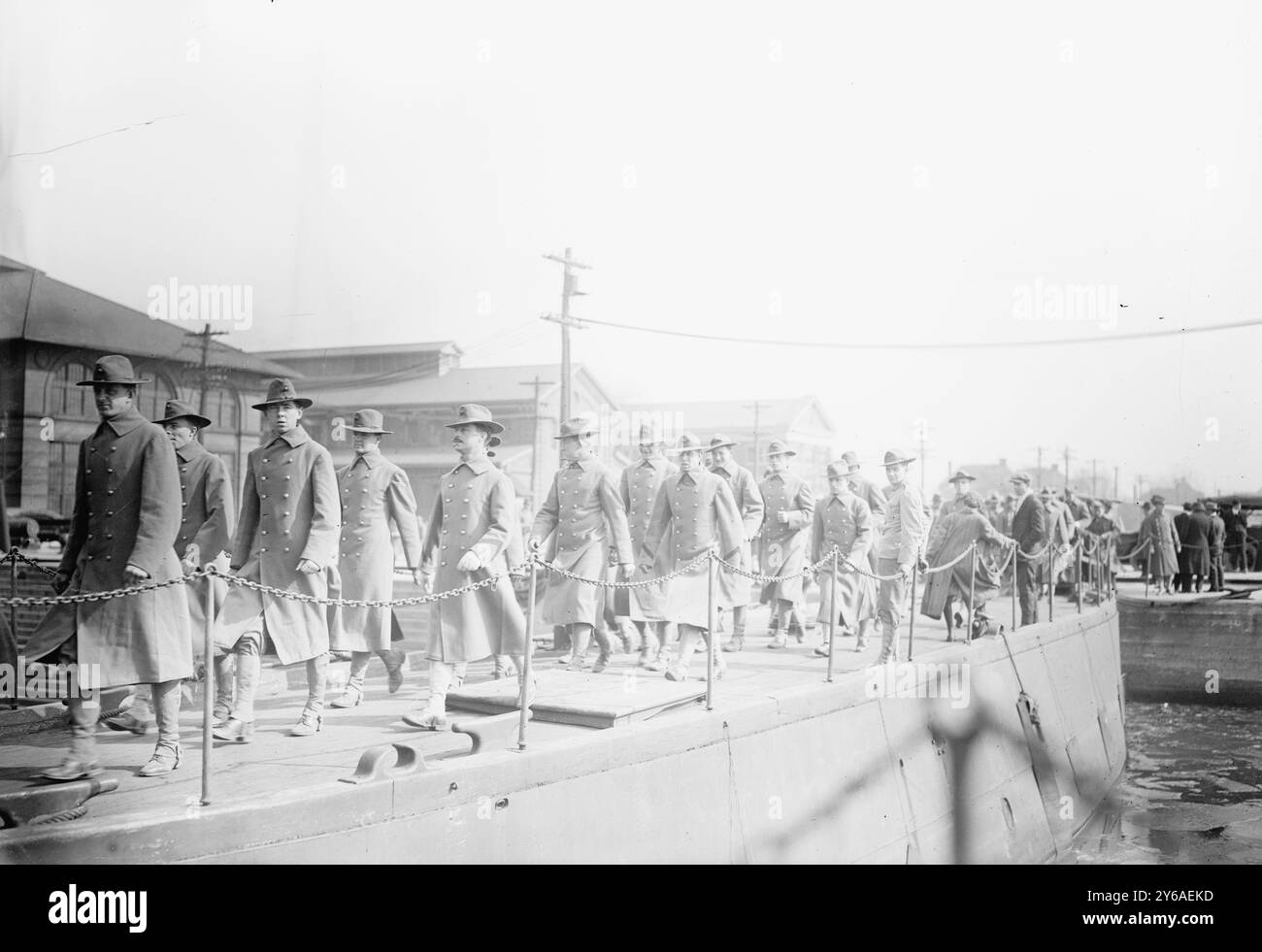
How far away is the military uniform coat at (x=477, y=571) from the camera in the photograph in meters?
6.26

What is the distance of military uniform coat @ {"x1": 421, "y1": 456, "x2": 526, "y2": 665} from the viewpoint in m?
6.26

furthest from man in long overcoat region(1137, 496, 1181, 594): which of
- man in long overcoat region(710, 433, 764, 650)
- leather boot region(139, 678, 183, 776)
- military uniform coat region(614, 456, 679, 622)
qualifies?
leather boot region(139, 678, 183, 776)

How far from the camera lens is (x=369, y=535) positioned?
6594mm

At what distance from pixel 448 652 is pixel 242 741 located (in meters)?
1.24

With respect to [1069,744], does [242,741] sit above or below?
above

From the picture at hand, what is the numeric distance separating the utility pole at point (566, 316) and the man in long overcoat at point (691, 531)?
10.3 metres

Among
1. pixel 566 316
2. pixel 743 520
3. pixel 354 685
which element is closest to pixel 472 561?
pixel 354 685

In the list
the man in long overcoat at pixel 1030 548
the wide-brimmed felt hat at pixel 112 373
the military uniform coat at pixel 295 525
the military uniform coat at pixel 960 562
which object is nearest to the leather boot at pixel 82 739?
the military uniform coat at pixel 295 525

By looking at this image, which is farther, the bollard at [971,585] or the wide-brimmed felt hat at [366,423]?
the bollard at [971,585]

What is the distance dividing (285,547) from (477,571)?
1184mm

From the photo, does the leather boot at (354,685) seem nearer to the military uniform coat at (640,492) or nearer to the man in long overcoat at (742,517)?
the military uniform coat at (640,492)
